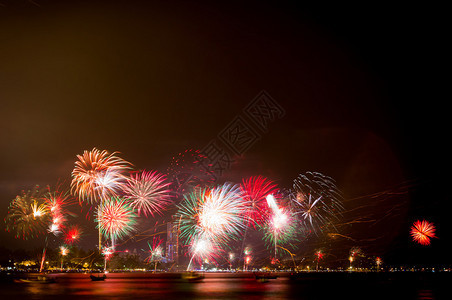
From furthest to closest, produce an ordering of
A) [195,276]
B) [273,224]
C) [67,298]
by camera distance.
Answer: [195,276] < [273,224] < [67,298]

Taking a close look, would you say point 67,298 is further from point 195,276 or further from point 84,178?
point 195,276

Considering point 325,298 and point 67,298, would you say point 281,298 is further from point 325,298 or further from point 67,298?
point 67,298

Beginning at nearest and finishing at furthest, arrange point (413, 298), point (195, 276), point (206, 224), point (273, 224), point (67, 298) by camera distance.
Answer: point (413, 298), point (67, 298), point (206, 224), point (273, 224), point (195, 276)

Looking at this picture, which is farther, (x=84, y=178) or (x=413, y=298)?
(x=84, y=178)

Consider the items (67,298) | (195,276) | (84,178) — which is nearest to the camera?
(67,298)

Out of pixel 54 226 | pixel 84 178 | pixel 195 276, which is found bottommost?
pixel 195 276

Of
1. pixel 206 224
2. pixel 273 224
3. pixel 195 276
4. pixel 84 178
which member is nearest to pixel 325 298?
pixel 206 224

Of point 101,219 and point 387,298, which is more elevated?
A: point 101,219

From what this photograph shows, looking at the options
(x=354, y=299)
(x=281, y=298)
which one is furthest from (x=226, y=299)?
(x=354, y=299)

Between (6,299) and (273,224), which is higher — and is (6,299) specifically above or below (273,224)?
below
